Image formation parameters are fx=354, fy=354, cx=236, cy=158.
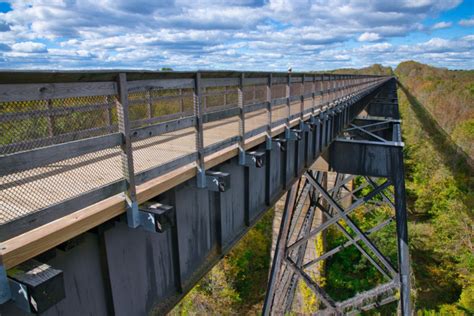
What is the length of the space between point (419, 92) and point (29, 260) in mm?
75339

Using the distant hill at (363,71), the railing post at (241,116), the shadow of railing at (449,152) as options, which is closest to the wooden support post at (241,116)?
the railing post at (241,116)

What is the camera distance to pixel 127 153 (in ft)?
9.60

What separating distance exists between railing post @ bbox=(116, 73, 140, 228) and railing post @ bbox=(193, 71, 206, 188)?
40.9 inches

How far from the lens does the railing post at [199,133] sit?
12.3 ft

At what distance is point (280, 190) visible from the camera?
7.38 m

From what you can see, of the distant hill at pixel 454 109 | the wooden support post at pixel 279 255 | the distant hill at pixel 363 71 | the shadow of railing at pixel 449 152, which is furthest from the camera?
the distant hill at pixel 363 71

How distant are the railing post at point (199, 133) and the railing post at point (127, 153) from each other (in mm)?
1039

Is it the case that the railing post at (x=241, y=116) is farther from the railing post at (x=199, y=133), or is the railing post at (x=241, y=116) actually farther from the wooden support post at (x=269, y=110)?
the railing post at (x=199, y=133)

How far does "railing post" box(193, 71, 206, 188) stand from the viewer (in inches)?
147

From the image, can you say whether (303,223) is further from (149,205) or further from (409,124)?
(409,124)

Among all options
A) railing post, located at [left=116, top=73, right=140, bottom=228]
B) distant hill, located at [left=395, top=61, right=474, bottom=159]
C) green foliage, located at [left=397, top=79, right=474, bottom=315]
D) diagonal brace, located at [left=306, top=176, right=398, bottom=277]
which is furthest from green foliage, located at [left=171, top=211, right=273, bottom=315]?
distant hill, located at [left=395, top=61, right=474, bottom=159]

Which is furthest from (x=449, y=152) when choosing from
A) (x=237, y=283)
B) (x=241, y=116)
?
(x=241, y=116)

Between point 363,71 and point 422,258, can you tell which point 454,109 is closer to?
point 422,258

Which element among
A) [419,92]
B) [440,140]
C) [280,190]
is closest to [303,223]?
[280,190]
